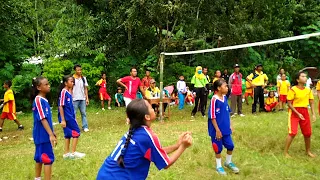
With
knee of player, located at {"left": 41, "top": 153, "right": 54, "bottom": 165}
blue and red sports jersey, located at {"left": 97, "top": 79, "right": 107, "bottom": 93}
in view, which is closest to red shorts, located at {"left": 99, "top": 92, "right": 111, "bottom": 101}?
blue and red sports jersey, located at {"left": 97, "top": 79, "right": 107, "bottom": 93}

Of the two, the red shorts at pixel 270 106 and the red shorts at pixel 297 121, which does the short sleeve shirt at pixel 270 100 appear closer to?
the red shorts at pixel 270 106

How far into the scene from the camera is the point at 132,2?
15633 mm

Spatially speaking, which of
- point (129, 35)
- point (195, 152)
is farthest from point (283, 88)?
point (129, 35)

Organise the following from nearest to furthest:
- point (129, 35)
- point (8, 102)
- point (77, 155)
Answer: point (77, 155) → point (8, 102) → point (129, 35)

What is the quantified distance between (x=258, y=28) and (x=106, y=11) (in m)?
7.86

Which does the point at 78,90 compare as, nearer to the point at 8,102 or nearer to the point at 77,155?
the point at 77,155

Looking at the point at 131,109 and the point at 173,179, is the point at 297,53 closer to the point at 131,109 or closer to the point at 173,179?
the point at 173,179

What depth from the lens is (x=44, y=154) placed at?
5.16 m

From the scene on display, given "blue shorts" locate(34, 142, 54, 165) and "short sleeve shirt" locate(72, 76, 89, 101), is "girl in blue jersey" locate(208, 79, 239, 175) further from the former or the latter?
"short sleeve shirt" locate(72, 76, 89, 101)

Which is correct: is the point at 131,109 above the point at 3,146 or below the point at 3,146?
above

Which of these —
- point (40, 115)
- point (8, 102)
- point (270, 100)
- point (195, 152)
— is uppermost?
point (40, 115)

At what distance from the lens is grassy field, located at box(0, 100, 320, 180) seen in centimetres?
624

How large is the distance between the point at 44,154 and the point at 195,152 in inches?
127

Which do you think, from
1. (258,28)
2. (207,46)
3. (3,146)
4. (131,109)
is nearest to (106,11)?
(207,46)
